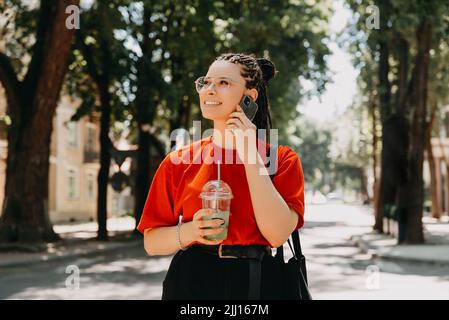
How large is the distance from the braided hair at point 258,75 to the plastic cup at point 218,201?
336 millimetres

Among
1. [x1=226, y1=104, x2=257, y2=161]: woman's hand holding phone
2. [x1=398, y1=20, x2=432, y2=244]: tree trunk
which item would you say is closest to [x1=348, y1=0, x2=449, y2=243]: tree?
[x1=398, y1=20, x2=432, y2=244]: tree trunk

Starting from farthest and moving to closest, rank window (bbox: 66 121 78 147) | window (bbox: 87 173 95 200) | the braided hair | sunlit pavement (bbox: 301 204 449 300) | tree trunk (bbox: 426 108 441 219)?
window (bbox: 87 173 95 200)
window (bbox: 66 121 78 147)
tree trunk (bbox: 426 108 441 219)
sunlit pavement (bbox: 301 204 449 300)
the braided hair

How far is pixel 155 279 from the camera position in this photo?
13.3 metres

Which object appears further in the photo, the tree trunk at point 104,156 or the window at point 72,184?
the window at point 72,184

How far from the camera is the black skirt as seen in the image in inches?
102

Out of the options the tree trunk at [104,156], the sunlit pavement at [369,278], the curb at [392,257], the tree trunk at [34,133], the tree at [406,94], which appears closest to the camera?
the sunlit pavement at [369,278]

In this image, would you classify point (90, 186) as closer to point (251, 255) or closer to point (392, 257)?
point (392, 257)

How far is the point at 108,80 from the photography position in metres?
24.9

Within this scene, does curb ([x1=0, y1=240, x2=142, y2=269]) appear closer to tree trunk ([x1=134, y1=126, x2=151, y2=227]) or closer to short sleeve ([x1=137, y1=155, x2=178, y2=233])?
tree trunk ([x1=134, y1=126, x2=151, y2=227])

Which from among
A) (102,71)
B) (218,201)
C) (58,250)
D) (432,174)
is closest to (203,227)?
(218,201)

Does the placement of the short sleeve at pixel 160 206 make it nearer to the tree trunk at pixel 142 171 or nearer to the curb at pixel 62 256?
the curb at pixel 62 256

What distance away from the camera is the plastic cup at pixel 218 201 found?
8.11ft

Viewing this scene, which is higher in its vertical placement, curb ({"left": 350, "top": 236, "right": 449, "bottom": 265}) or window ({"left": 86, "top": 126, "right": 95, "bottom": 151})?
window ({"left": 86, "top": 126, "right": 95, "bottom": 151})

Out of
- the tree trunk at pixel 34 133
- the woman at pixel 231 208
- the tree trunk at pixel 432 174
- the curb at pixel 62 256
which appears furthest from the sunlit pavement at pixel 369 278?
the tree trunk at pixel 432 174
